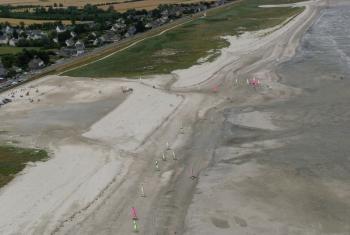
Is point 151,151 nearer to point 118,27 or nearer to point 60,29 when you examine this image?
point 118,27

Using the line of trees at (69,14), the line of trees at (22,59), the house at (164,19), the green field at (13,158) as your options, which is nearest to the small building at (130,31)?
the house at (164,19)

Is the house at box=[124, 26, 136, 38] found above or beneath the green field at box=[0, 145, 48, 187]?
beneath

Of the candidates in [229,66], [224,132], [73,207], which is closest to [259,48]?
[229,66]

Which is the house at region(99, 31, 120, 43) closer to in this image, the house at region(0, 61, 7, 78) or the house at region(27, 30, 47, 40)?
the house at region(27, 30, 47, 40)

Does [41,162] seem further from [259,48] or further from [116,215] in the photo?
[259,48]

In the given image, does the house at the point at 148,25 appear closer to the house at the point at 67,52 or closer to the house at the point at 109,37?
the house at the point at 109,37

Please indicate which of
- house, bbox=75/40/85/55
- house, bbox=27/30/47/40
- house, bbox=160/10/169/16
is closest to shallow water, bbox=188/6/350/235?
house, bbox=75/40/85/55
